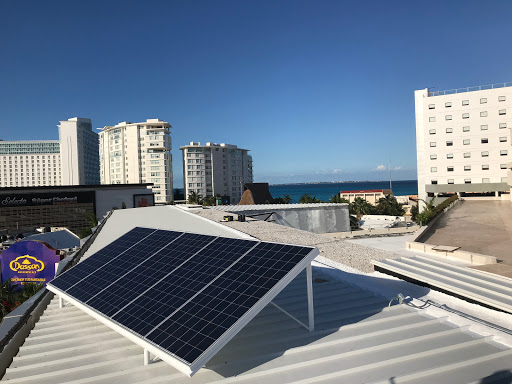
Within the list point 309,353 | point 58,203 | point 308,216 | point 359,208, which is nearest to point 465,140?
point 359,208

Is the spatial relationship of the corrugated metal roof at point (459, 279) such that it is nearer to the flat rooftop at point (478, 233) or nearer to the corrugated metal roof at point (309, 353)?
the corrugated metal roof at point (309, 353)

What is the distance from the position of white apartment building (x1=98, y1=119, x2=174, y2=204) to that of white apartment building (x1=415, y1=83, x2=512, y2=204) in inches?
3618

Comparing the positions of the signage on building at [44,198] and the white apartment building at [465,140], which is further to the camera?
the signage on building at [44,198]

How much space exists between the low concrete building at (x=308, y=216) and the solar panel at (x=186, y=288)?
1086 inches

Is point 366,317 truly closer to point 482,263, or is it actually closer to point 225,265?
point 225,265

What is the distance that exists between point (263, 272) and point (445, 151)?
72.6 m

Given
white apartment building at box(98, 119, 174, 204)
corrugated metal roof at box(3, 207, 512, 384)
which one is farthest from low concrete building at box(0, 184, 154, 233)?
corrugated metal roof at box(3, 207, 512, 384)

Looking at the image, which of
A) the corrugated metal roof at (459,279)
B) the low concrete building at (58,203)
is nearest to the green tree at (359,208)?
the low concrete building at (58,203)

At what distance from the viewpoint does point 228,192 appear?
156 m

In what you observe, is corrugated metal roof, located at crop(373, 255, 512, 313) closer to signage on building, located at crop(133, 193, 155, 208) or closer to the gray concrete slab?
the gray concrete slab

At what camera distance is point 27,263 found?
30391mm

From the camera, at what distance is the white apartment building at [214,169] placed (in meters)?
146

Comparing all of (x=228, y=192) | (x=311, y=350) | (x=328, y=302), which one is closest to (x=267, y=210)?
(x=328, y=302)

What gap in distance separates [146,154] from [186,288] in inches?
5285
